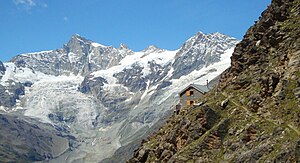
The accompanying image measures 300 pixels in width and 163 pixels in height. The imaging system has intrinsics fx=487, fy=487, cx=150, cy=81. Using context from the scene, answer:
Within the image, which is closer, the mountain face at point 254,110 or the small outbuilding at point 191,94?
the mountain face at point 254,110

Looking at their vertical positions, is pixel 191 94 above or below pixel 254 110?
above

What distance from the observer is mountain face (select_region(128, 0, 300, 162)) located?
5372cm

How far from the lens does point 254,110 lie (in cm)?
6222

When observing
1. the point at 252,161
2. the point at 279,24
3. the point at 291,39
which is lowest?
the point at 252,161

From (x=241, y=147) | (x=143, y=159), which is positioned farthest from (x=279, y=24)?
(x=143, y=159)

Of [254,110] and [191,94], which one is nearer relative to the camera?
[254,110]

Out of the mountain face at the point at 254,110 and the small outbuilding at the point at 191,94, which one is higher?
the small outbuilding at the point at 191,94

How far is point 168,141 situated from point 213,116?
9389 mm

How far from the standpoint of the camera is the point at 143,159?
7738 centimetres

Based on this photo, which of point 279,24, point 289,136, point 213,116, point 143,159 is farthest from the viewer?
point 143,159

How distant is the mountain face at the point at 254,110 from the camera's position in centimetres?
5372

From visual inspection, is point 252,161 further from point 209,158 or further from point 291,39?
point 291,39

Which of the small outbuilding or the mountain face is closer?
the mountain face

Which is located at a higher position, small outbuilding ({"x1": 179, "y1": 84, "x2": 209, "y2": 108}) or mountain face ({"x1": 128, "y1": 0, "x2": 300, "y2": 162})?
small outbuilding ({"x1": 179, "y1": 84, "x2": 209, "y2": 108})
